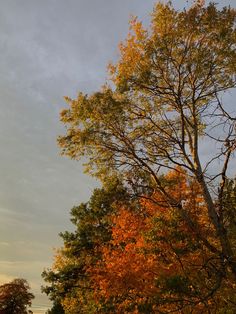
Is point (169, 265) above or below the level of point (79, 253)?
below

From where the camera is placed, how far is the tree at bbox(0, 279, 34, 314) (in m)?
57.9

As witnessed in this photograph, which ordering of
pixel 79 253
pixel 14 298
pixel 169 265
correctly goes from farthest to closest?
1. pixel 14 298
2. pixel 79 253
3. pixel 169 265

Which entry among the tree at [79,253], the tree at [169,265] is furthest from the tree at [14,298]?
the tree at [169,265]

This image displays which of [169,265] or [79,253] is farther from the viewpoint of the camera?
[79,253]

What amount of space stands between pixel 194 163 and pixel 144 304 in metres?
5.56

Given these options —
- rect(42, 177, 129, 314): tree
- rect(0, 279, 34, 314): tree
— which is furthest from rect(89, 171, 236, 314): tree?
rect(0, 279, 34, 314): tree

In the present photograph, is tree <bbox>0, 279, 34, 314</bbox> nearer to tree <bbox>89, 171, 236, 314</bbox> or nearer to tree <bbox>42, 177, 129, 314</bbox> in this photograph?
tree <bbox>42, 177, 129, 314</bbox>

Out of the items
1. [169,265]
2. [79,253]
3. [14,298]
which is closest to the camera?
[169,265]

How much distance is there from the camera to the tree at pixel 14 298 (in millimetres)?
57906

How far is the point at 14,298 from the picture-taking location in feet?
194

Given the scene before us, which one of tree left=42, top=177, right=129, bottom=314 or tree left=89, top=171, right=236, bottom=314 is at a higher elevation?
tree left=42, top=177, right=129, bottom=314

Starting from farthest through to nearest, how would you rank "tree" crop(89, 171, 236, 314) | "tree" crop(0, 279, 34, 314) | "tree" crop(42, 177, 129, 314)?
"tree" crop(0, 279, 34, 314), "tree" crop(42, 177, 129, 314), "tree" crop(89, 171, 236, 314)

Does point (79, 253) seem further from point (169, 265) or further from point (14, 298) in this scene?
point (14, 298)

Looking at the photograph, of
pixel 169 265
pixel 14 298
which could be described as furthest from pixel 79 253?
pixel 14 298
